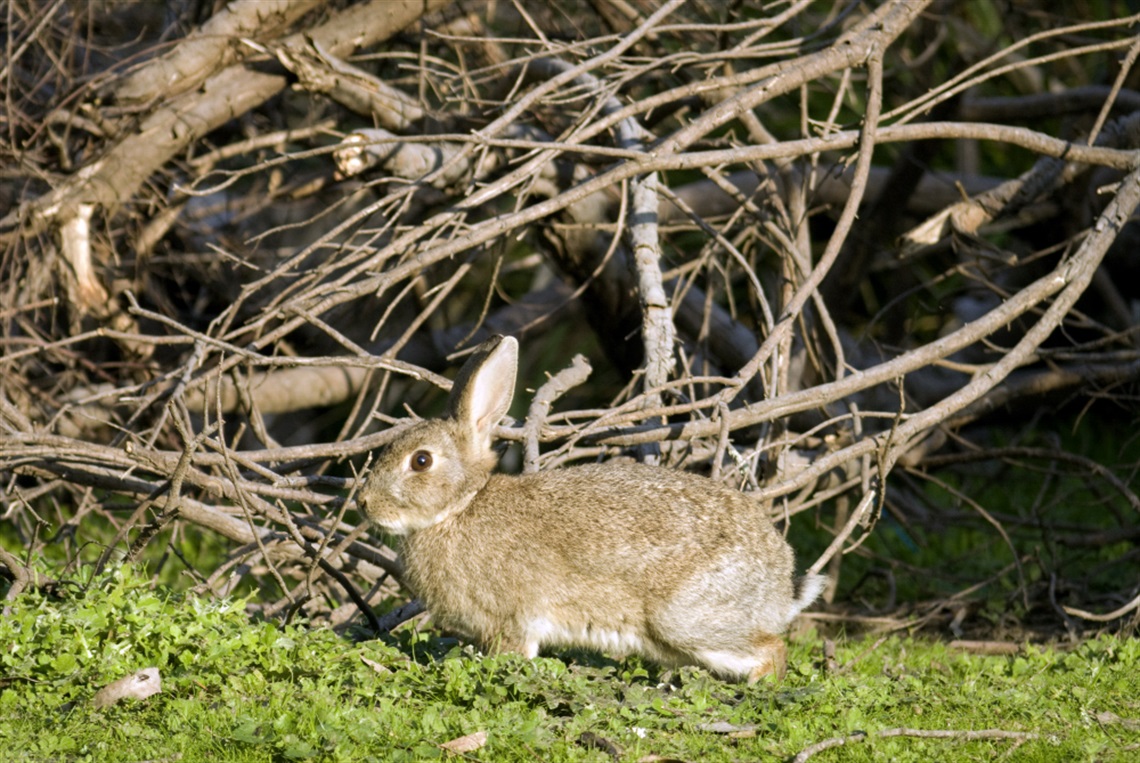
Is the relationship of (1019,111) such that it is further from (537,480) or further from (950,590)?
(537,480)

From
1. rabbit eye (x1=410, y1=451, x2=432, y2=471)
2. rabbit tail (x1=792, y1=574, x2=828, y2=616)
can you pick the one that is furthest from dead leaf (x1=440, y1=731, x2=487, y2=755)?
rabbit tail (x1=792, y1=574, x2=828, y2=616)

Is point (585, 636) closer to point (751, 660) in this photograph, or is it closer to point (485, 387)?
point (751, 660)

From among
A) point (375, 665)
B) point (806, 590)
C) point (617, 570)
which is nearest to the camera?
point (375, 665)

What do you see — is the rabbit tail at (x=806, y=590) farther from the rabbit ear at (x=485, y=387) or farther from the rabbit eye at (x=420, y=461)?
the rabbit eye at (x=420, y=461)

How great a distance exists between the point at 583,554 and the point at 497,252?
2945mm

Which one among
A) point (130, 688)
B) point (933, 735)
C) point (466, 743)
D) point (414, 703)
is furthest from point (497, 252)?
point (933, 735)

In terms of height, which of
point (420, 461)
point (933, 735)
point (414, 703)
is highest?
point (420, 461)

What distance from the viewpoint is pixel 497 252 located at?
24.8 feet

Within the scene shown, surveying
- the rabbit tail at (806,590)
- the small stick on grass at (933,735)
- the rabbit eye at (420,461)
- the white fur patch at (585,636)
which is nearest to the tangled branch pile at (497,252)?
the rabbit tail at (806,590)

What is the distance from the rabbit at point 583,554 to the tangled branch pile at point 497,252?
0.35 m

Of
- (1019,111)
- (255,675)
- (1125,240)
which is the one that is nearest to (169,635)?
(255,675)

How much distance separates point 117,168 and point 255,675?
158 inches

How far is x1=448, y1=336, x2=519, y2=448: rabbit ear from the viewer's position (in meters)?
5.29

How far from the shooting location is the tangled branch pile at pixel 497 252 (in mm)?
5730
